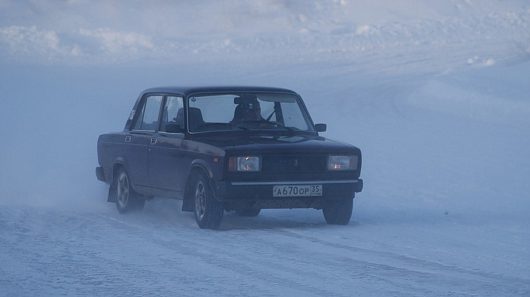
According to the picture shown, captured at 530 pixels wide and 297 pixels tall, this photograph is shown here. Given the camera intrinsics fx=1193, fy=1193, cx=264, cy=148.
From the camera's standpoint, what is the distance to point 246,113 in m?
12.0

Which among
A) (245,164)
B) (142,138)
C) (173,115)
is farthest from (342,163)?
(142,138)

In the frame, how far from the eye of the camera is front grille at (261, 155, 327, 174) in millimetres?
10969

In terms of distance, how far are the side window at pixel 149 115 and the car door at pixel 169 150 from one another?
0.17 metres

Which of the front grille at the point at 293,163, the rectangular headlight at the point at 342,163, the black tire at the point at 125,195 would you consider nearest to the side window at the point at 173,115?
the black tire at the point at 125,195

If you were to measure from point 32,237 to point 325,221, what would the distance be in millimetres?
3081

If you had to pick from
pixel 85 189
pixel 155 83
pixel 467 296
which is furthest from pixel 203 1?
pixel 467 296

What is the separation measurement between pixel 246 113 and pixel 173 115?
2.65ft

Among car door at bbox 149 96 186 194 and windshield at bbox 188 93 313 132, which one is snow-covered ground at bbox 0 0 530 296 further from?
windshield at bbox 188 93 313 132

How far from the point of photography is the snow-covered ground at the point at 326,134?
859 cm

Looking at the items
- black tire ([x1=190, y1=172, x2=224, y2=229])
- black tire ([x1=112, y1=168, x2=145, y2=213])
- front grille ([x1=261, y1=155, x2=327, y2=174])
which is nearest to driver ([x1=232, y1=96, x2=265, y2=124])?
black tire ([x1=190, y1=172, x2=224, y2=229])

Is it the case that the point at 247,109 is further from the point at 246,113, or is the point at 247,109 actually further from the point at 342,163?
the point at 342,163

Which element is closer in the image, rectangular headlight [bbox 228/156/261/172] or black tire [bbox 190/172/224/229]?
rectangular headlight [bbox 228/156/261/172]

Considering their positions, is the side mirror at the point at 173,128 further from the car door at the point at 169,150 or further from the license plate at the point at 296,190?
the license plate at the point at 296,190

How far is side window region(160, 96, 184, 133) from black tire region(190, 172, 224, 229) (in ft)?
2.04
